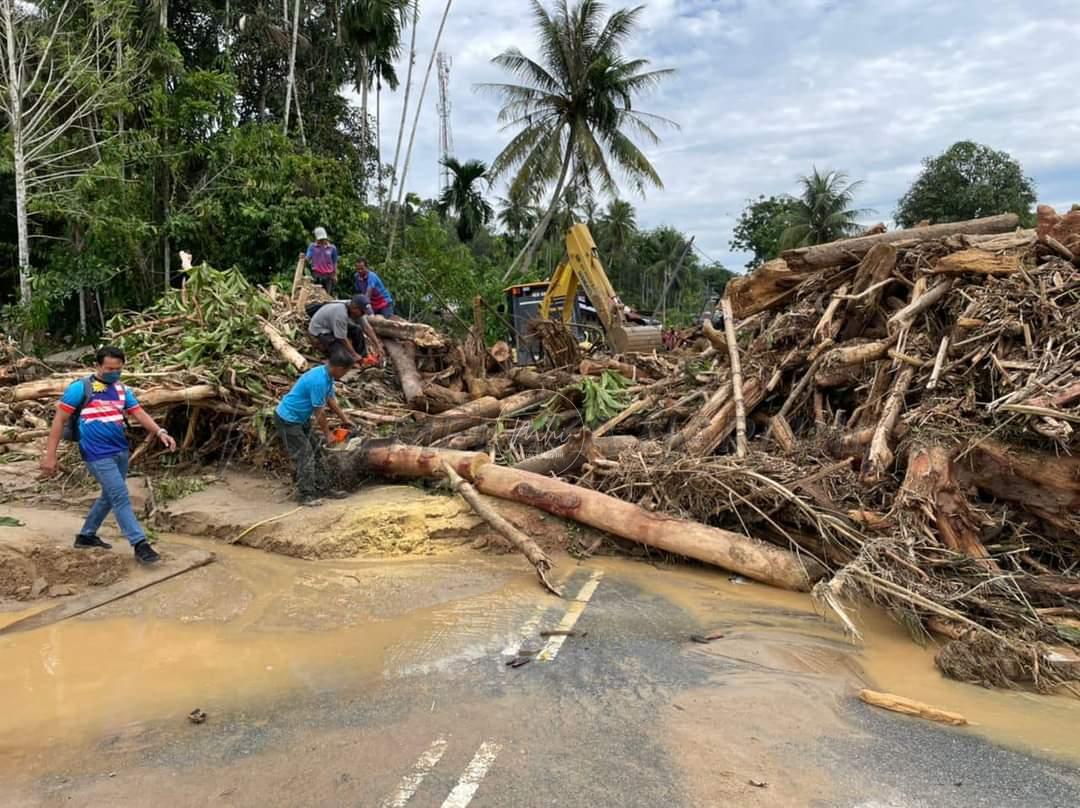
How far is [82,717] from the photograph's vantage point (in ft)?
10.3

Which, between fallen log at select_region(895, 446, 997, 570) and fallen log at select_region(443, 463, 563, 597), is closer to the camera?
fallen log at select_region(895, 446, 997, 570)

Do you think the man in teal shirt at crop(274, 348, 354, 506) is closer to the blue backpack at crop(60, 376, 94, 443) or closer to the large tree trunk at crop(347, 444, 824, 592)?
the large tree trunk at crop(347, 444, 824, 592)

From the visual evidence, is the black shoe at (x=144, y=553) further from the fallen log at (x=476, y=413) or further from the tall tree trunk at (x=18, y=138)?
the tall tree trunk at (x=18, y=138)

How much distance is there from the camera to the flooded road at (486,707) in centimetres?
262

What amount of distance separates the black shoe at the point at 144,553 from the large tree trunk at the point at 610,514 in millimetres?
2174

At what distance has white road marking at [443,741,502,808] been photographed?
248 cm

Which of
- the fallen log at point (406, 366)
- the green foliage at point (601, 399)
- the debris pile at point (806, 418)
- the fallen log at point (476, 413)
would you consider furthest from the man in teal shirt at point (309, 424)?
the green foliage at point (601, 399)

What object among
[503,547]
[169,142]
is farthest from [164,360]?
A: [169,142]

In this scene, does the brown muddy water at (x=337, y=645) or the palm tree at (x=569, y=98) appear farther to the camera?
the palm tree at (x=569, y=98)

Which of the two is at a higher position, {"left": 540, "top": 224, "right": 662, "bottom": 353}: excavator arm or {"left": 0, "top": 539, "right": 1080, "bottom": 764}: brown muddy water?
{"left": 540, "top": 224, "right": 662, "bottom": 353}: excavator arm

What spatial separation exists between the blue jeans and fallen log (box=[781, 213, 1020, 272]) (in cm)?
701

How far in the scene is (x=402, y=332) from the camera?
31.2ft

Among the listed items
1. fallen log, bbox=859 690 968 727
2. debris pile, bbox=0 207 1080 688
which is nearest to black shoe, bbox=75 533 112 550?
debris pile, bbox=0 207 1080 688

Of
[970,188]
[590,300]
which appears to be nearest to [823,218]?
[970,188]
